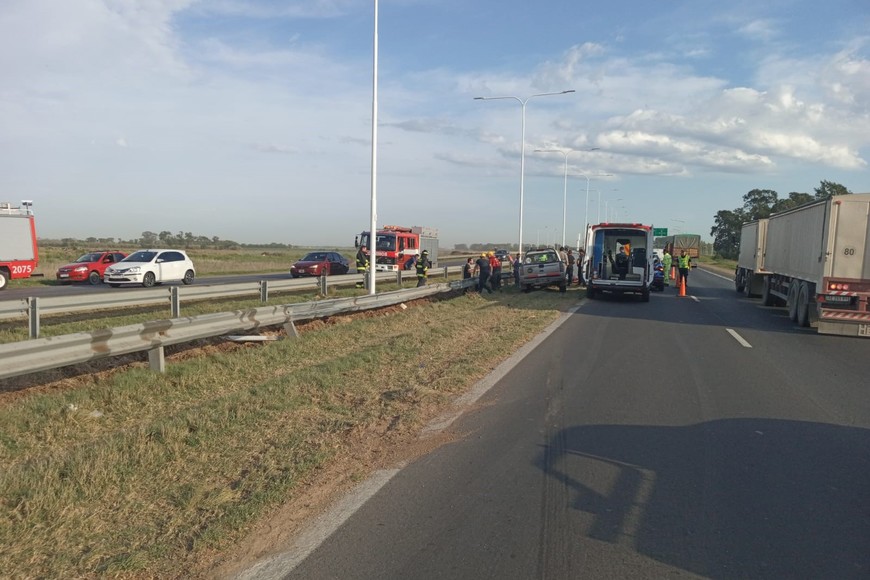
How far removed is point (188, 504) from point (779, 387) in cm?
768

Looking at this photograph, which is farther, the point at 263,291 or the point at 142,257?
the point at 142,257

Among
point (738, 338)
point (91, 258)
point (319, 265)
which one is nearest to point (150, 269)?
point (91, 258)

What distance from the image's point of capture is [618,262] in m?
23.9

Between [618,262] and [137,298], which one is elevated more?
[618,262]

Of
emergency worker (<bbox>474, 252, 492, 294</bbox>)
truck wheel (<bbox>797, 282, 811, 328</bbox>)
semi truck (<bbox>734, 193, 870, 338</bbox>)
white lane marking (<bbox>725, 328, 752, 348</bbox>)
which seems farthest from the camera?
emergency worker (<bbox>474, 252, 492, 294</bbox>)

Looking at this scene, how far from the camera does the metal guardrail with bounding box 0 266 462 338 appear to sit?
1084cm

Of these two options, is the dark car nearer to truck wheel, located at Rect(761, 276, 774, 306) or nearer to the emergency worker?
the emergency worker

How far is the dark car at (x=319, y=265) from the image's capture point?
32344mm

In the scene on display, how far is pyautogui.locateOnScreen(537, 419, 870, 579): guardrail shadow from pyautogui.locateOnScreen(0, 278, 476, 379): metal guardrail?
5210mm

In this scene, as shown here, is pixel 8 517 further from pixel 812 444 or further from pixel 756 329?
pixel 756 329

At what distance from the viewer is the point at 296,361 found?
10.1 metres

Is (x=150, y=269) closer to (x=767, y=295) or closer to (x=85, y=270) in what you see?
(x=85, y=270)

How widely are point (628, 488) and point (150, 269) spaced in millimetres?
26187

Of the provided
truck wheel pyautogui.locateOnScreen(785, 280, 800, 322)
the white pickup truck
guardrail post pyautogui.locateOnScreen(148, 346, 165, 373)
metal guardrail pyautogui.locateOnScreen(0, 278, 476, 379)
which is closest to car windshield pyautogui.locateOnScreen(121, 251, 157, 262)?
the white pickup truck
